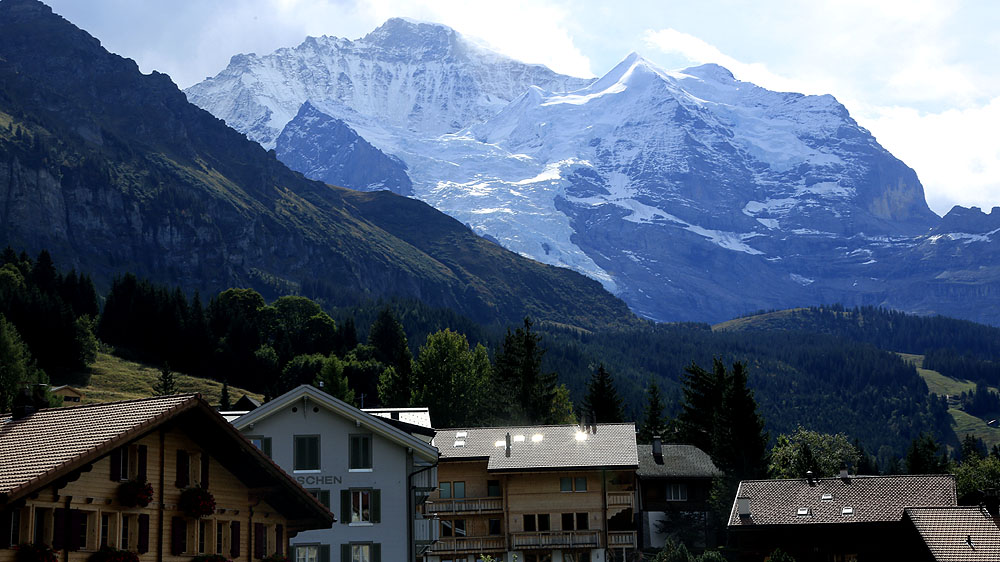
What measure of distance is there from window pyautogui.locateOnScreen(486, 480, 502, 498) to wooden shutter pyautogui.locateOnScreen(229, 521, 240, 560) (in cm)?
4492

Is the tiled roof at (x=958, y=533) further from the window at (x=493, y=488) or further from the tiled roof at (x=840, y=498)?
the window at (x=493, y=488)

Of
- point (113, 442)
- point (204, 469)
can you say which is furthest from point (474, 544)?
point (113, 442)

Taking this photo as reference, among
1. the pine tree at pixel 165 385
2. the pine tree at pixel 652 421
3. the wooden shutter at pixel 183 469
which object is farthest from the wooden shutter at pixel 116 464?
the pine tree at pixel 165 385

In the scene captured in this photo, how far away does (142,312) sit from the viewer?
197875 millimetres

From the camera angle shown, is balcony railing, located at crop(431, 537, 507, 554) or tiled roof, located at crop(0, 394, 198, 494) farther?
balcony railing, located at crop(431, 537, 507, 554)

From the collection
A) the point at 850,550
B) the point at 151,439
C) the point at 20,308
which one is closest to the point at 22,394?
the point at 151,439

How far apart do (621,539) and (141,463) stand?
52158 mm

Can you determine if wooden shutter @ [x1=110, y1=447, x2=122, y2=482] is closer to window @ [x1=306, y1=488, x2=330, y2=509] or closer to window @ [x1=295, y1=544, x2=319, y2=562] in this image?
window @ [x1=295, y1=544, x2=319, y2=562]

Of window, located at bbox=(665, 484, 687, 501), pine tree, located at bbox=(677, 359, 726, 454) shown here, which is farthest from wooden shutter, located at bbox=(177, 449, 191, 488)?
pine tree, located at bbox=(677, 359, 726, 454)

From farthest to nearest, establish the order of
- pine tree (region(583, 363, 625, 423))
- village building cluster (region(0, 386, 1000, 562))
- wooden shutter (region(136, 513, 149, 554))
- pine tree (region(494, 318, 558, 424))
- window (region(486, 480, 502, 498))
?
pine tree (region(583, 363, 625, 423))
pine tree (region(494, 318, 558, 424))
window (region(486, 480, 502, 498))
wooden shutter (region(136, 513, 149, 554))
village building cluster (region(0, 386, 1000, 562))

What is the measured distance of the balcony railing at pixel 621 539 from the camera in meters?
85.1

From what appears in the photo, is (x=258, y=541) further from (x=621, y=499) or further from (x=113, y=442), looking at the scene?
(x=621, y=499)

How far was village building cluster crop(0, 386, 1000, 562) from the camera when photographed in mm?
35531

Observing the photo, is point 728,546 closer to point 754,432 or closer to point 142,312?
point 754,432
